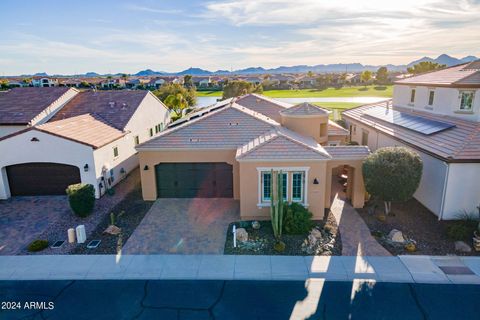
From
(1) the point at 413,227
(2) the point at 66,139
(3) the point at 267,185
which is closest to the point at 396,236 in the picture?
(1) the point at 413,227

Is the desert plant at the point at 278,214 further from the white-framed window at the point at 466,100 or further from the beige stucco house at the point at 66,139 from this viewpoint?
the white-framed window at the point at 466,100

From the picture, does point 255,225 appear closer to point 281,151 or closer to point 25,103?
point 281,151

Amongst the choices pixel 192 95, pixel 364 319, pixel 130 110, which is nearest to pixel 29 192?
pixel 130 110

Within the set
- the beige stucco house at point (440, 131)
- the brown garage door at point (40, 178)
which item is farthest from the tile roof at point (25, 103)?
the beige stucco house at point (440, 131)

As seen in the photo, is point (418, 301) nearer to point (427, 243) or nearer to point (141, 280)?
point (427, 243)

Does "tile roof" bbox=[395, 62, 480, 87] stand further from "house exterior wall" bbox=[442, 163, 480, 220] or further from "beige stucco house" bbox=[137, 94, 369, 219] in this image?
"beige stucco house" bbox=[137, 94, 369, 219]

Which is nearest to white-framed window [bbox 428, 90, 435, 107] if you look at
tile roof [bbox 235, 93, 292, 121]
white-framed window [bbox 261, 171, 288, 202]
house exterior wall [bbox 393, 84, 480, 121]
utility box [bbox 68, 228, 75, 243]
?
house exterior wall [bbox 393, 84, 480, 121]
